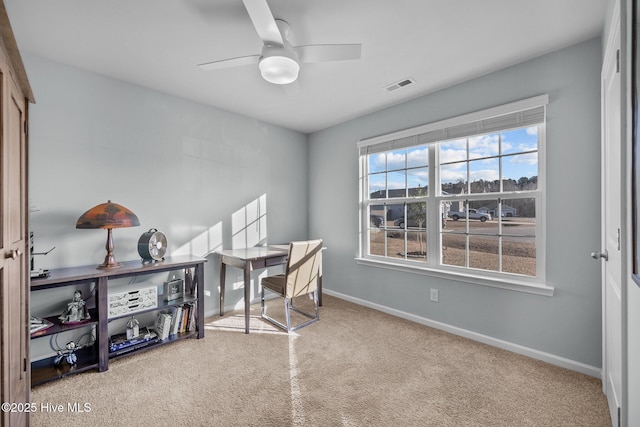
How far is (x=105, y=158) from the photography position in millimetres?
2635

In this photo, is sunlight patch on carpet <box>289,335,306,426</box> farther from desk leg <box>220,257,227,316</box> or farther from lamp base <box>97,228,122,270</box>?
lamp base <box>97,228,122,270</box>

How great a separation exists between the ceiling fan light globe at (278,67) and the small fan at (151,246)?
5.78 ft

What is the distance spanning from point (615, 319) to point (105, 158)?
153 inches

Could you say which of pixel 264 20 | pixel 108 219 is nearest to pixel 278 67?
pixel 264 20

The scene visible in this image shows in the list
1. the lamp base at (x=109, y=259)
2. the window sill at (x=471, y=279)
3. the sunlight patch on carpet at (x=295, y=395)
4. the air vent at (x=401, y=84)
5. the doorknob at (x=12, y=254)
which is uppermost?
the air vent at (x=401, y=84)

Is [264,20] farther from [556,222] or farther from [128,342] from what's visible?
[128,342]

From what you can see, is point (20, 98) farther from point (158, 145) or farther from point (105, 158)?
point (158, 145)

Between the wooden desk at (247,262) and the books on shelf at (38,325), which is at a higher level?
the wooden desk at (247,262)

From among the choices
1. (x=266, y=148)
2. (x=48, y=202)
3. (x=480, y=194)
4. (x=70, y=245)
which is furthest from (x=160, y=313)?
(x=480, y=194)

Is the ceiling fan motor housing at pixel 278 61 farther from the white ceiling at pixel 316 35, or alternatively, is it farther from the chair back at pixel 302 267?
the chair back at pixel 302 267

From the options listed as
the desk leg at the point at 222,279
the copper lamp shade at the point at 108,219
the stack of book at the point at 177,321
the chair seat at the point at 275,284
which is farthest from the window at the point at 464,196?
the copper lamp shade at the point at 108,219

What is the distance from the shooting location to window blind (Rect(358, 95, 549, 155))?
2320 millimetres

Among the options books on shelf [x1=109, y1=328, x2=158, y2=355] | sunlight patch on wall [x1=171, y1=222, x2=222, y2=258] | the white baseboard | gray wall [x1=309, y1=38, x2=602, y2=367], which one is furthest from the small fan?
gray wall [x1=309, y1=38, x2=602, y2=367]

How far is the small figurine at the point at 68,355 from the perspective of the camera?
2.19m
